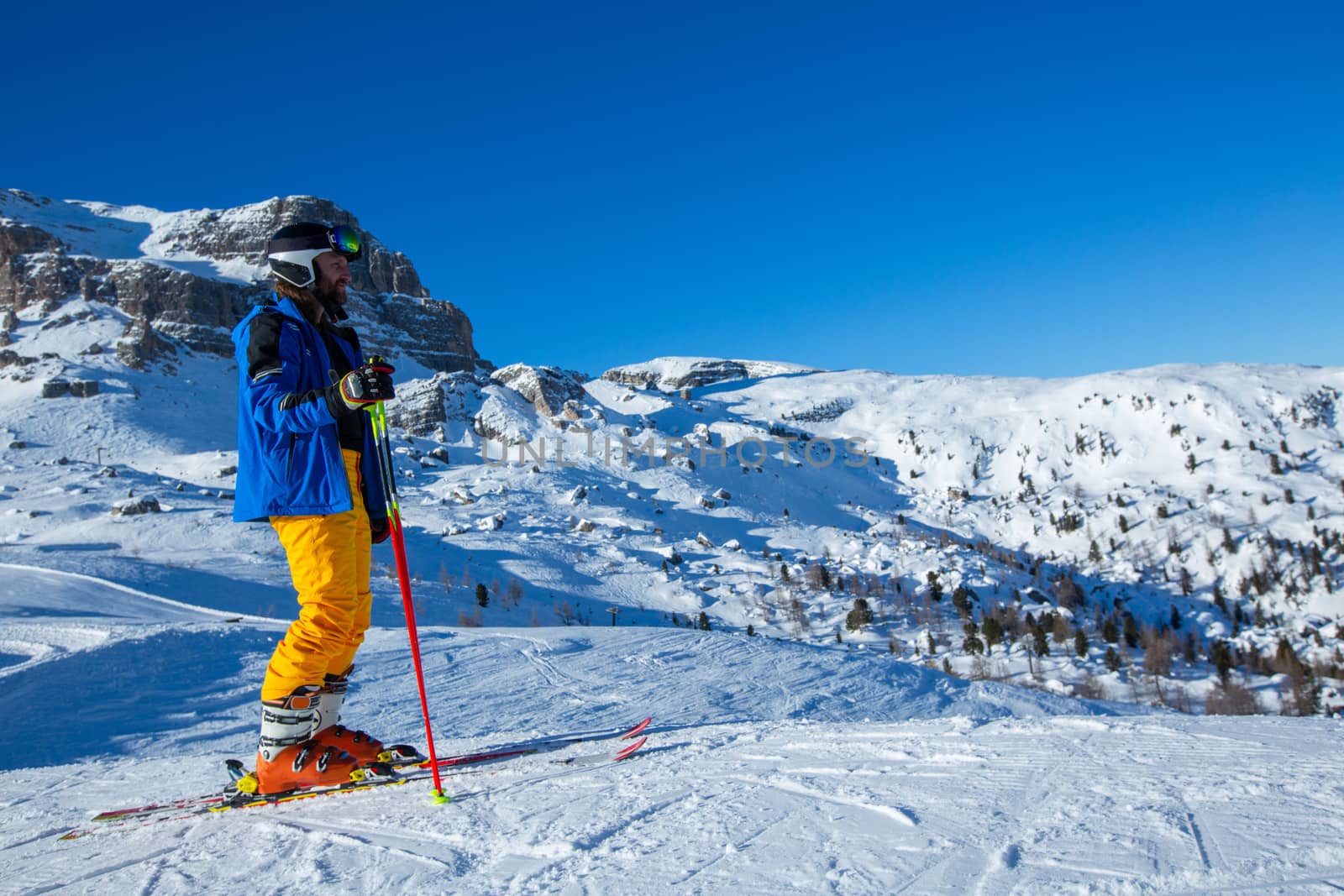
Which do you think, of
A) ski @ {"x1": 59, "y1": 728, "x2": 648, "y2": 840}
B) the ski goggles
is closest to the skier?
ski @ {"x1": 59, "y1": 728, "x2": 648, "y2": 840}

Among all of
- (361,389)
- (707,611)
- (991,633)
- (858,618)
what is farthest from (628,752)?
(991,633)

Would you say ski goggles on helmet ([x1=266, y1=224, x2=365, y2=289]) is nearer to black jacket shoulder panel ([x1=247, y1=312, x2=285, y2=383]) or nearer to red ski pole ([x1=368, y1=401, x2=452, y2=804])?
black jacket shoulder panel ([x1=247, y1=312, x2=285, y2=383])

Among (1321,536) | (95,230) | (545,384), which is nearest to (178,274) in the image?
(95,230)

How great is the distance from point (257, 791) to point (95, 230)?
20674cm

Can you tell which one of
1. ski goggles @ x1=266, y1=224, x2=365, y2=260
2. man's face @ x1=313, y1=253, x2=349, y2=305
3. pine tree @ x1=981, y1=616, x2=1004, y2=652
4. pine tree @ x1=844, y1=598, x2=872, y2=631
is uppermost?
ski goggles @ x1=266, y1=224, x2=365, y2=260

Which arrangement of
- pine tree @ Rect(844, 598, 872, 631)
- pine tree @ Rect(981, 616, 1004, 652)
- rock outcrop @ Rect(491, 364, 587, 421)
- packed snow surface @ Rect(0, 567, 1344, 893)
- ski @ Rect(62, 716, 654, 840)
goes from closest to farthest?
1. packed snow surface @ Rect(0, 567, 1344, 893)
2. ski @ Rect(62, 716, 654, 840)
3. pine tree @ Rect(844, 598, 872, 631)
4. pine tree @ Rect(981, 616, 1004, 652)
5. rock outcrop @ Rect(491, 364, 587, 421)

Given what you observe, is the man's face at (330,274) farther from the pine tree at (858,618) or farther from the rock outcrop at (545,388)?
the rock outcrop at (545,388)

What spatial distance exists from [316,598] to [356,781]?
968 millimetres

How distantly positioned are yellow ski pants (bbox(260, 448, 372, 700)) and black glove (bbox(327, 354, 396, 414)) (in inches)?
22.4

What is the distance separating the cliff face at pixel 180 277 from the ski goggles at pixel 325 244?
107991mm

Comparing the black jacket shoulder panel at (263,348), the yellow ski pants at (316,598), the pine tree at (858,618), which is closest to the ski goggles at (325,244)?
the black jacket shoulder panel at (263,348)

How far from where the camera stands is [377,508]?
13.4ft

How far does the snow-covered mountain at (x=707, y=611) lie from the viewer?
255 centimetres

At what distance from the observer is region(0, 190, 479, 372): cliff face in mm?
122750
